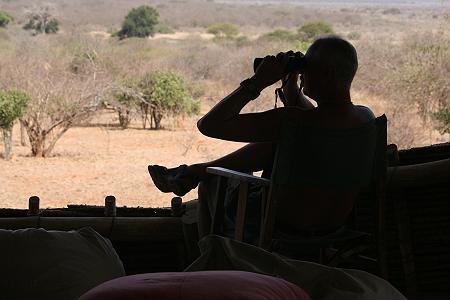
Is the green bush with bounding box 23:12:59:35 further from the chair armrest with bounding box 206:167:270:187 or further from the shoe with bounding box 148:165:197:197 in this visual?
the chair armrest with bounding box 206:167:270:187

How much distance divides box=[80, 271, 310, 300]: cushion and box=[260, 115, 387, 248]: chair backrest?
73 cm

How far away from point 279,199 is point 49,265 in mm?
640

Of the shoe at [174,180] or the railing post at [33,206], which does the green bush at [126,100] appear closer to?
the railing post at [33,206]

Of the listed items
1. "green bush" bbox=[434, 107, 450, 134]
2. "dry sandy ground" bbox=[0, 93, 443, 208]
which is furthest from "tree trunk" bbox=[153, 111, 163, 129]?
"green bush" bbox=[434, 107, 450, 134]

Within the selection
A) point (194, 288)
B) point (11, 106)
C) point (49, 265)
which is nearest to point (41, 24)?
point (11, 106)

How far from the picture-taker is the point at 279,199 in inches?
80.3

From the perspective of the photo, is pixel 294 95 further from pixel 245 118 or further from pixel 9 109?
pixel 9 109

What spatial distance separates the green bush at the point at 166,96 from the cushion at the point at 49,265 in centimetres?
964

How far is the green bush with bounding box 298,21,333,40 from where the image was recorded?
20.2 m

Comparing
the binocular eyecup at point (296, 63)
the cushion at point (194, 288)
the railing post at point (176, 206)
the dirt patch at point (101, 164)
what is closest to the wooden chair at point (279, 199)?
the binocular eyecup at point (296, 63)

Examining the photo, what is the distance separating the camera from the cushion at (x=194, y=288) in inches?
45.7

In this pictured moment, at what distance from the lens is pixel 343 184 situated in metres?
2.02

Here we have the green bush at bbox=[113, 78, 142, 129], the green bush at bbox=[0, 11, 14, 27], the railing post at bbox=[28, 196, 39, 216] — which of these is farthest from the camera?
the green bush at bbox=[0, 11, 14, 27]

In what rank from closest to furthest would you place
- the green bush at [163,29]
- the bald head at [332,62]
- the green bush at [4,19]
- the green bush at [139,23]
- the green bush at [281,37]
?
the bald head at [332,62], the green bush at [281,37], the green bush at [139,23], the green bush at [4,19], the green bush at [163,29]
